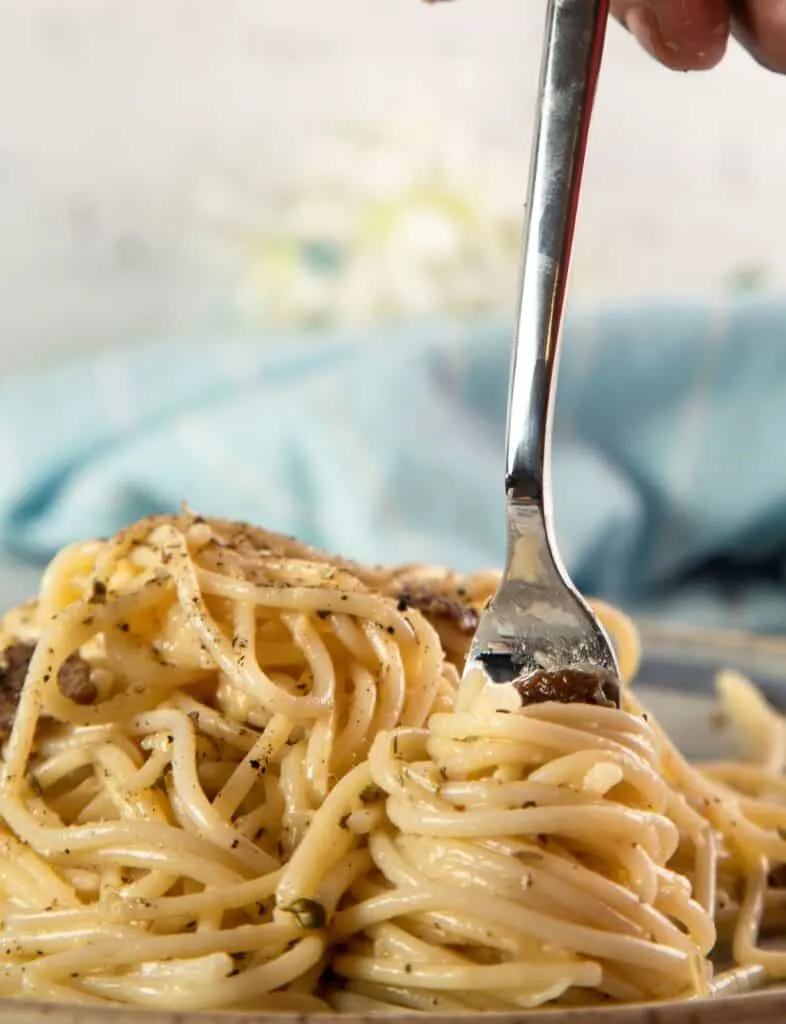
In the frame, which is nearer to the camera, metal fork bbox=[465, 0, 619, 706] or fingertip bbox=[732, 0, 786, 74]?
metal fork bbox=[465, 0, 619, 706]

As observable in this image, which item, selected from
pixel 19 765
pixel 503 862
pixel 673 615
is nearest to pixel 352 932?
pixel 503 862

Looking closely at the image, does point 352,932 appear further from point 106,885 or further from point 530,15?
point 530,15

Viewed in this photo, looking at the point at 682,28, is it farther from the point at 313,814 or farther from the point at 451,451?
the point at 451,451

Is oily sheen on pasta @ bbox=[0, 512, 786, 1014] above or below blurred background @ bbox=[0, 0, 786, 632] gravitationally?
below

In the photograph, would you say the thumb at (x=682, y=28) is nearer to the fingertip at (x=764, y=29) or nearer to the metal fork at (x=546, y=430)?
the fingertip at (x=764, y=29)

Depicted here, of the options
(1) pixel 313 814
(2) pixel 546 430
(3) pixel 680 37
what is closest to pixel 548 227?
(2) pixel 546 430

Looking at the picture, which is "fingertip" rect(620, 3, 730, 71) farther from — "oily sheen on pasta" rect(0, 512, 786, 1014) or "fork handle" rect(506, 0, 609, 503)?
"oily sheen on pasta" rect(0, 512, 786, 1014)

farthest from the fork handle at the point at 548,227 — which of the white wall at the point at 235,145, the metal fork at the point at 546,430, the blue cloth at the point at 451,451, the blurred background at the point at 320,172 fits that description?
the white wall at the point at 235,145

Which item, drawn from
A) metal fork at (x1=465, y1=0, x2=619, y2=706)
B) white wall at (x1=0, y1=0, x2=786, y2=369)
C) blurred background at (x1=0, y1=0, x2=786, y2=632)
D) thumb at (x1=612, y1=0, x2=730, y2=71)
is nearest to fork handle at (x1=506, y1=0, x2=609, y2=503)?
metal fork at (x1=465, y1=0, x2=619, y2=706)
